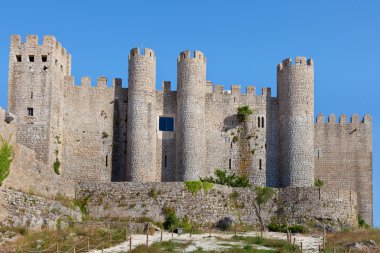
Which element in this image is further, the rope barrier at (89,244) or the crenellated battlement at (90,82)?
the crenellated battlement at (90,82)

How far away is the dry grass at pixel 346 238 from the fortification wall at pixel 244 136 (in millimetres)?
9312

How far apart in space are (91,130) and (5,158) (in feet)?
41.9

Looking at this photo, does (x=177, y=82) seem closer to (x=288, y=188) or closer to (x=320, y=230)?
(x=288, y=188)

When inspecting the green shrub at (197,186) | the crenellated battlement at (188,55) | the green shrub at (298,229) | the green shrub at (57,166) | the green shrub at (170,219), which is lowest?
the green shrub at (298,229)

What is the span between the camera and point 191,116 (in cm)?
4834

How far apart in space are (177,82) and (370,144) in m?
13.2

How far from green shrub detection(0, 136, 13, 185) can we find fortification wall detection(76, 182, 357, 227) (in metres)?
7.72

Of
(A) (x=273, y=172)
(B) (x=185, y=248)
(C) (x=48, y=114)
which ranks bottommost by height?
(B) (x=185, y=248)

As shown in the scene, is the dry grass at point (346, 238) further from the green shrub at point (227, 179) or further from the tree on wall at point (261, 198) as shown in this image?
the green shrub at point (227, 179)

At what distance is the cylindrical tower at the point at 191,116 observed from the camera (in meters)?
47.7

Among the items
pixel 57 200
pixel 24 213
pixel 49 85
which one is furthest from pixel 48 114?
pixel 24 213

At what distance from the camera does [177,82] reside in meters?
49.2

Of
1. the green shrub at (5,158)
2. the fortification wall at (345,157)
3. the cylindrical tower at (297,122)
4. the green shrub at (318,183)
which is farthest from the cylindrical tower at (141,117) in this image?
the green shrub at (5,158)

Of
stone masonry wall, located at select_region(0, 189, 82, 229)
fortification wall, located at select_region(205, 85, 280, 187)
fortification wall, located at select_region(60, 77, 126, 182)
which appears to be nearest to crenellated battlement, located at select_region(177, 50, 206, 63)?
fortification wall, located at select_region(205, 85, 280, 187)
